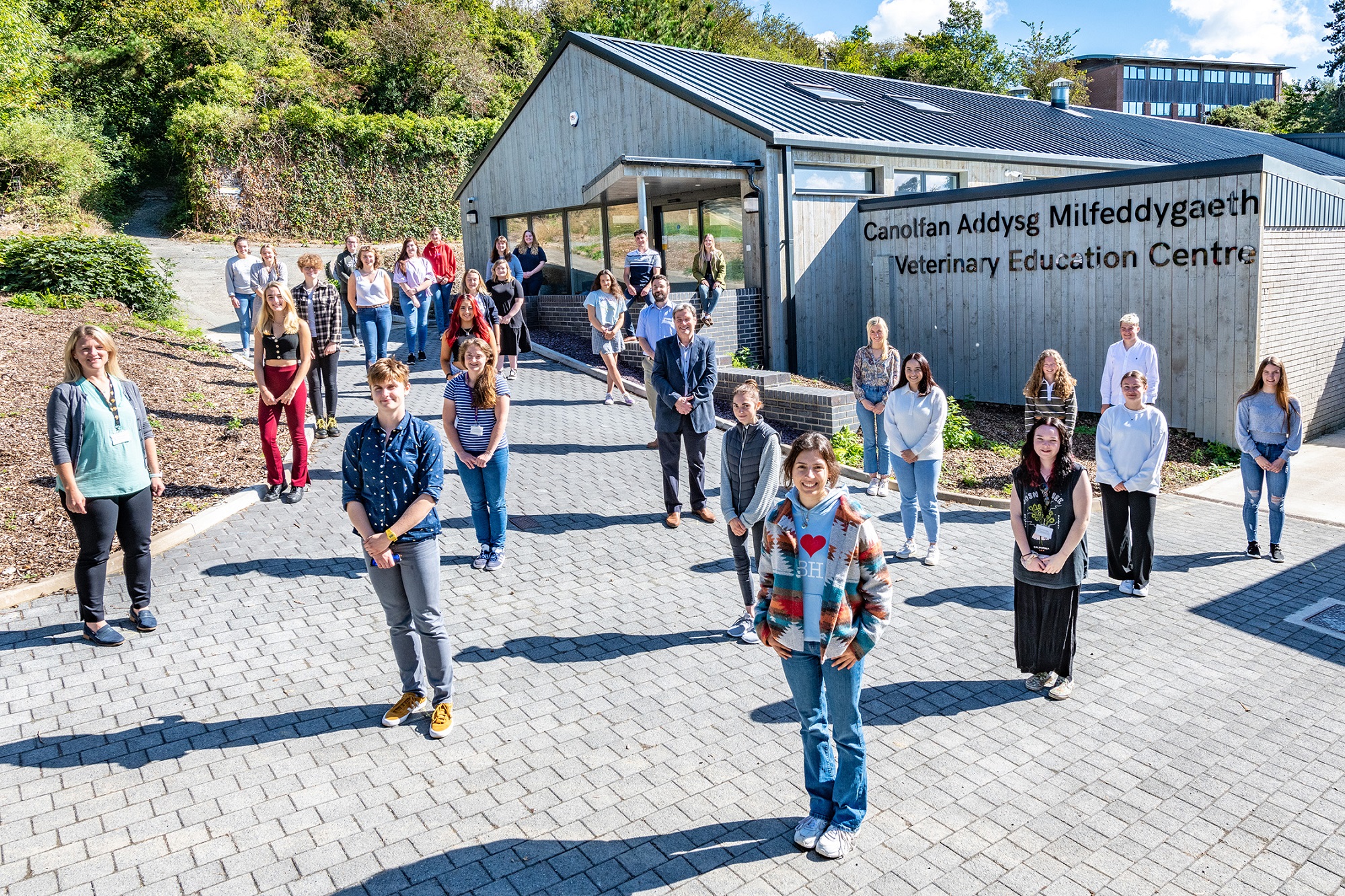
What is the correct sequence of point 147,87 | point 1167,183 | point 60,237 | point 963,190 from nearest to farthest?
point 1167,183 → point 963,190 → point 60,237 → point 147,87

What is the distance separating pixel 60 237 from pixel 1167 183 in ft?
56.3

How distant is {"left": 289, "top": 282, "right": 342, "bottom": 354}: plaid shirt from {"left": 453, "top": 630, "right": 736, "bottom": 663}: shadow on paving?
16.3 ft

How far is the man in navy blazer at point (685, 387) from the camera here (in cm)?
821

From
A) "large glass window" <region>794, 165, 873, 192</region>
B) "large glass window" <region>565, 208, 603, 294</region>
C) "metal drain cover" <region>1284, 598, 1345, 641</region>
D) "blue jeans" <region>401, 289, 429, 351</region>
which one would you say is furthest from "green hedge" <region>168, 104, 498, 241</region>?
"metal drain cover" <region>1284, 598, 1345, 641</region>

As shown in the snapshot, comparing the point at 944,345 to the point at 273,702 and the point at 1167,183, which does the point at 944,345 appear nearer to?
the point at 1167,183

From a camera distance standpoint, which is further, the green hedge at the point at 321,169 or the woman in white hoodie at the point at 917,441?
the green hedge at the point at 321,169

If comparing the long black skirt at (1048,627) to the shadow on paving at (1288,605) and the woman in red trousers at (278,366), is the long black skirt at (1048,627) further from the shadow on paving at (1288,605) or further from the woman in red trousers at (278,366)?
the woman in red trousers at (278,366)

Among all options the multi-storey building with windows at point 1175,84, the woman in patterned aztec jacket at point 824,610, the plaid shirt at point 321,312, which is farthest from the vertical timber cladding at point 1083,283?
the multi-storey building with windows at point 1175,84

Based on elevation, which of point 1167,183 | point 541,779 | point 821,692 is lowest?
point 541,779

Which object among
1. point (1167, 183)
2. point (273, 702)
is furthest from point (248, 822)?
point (1167, 183)

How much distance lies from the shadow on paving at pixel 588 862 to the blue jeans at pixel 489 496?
358 cm

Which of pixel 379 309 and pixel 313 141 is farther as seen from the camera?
pixel 313 141

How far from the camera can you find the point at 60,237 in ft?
53.6

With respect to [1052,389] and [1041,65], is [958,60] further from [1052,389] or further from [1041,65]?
[1052,389]
